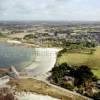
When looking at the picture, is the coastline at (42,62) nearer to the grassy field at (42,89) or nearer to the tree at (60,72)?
the tree at (60,72)

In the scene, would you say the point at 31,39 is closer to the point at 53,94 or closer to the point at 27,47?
the point at 27,47

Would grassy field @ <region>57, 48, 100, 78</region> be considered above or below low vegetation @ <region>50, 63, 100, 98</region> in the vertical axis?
above

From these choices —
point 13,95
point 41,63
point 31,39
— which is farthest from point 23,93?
point 31,39

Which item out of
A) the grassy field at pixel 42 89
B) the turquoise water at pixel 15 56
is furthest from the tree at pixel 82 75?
the turquoise water at pixel 15 56

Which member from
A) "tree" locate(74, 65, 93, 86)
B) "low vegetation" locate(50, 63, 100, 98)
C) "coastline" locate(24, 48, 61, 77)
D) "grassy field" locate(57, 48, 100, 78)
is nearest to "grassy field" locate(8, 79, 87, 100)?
"low vegetation" locate(50, 63, 100, 98)

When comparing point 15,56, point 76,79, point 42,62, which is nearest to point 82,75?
point 76,79

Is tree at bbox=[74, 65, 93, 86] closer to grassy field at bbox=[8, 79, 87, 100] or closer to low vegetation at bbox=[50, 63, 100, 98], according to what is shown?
low vegetation at bbox=[50, 63, 100, 98]

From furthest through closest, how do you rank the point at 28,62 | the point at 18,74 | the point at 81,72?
the point at 28,62
the point at 18,74
the point at 81,72
